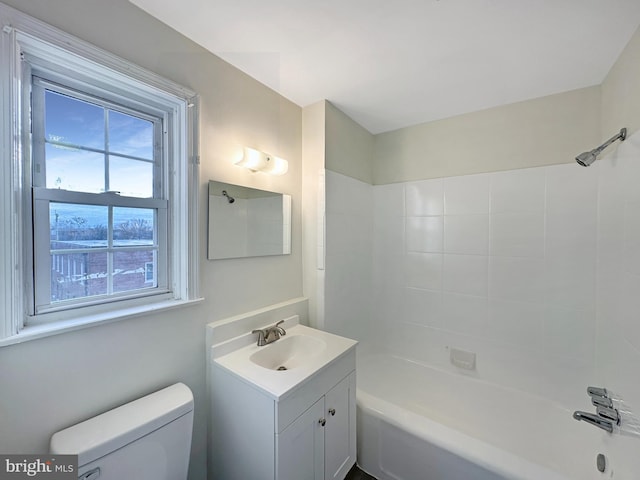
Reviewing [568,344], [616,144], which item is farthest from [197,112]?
[568,344]

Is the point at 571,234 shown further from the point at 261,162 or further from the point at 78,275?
the point at 78,275

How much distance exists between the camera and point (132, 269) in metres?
1.18

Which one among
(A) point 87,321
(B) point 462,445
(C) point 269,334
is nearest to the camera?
(A) point 87,321

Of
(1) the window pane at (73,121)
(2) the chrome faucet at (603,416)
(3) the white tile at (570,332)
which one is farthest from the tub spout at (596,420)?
(1) the window pane at (73,121)

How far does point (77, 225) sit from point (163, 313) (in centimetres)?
49

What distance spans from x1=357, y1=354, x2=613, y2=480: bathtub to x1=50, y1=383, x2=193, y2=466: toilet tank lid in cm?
106

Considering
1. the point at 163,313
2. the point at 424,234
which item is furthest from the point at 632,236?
the point at 163,313

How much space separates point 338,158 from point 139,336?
166cm

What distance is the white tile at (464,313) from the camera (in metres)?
1.94

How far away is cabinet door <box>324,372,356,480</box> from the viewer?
4.33 feet

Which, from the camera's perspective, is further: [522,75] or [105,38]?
[522,75]

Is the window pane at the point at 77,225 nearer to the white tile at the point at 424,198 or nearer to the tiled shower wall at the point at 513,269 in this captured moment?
the tiled shower wall at the point at 513,269

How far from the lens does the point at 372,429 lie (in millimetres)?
1548

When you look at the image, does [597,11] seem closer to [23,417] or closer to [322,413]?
[322,413]
